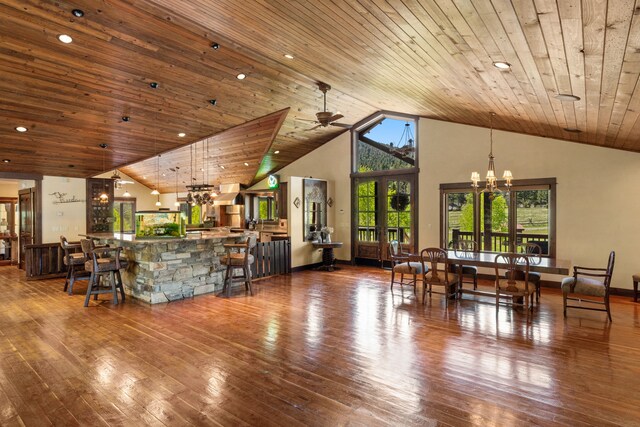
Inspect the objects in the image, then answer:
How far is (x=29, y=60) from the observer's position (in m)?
4.47

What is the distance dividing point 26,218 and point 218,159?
16.6 feet

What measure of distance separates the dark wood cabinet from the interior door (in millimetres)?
1155

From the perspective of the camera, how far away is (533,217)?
24.1 ft

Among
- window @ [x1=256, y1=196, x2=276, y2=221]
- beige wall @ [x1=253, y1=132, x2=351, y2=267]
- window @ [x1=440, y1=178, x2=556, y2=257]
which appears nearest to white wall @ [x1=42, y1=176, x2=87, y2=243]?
window @ [x1=256, y1=196, x2=276, y2=221]

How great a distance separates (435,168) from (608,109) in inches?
181

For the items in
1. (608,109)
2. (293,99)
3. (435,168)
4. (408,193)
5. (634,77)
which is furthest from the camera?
(408,193)

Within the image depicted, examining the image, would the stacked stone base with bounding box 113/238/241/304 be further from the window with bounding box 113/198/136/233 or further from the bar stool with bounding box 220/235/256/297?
the window with bounding box 113/198/136/233

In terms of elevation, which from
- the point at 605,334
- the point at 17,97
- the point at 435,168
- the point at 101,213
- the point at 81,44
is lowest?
the point at 605,334

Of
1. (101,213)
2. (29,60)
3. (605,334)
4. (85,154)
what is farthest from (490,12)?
(101,213)

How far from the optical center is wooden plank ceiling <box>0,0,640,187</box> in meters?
2.67

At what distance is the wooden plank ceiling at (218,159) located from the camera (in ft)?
27.9

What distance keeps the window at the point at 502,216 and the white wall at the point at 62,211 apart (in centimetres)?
910

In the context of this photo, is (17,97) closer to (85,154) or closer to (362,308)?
(85,154)

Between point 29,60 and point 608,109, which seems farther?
point 29,60
